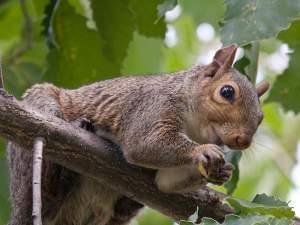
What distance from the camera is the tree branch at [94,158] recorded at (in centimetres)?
318

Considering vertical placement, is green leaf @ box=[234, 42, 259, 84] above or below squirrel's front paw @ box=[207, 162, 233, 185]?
above

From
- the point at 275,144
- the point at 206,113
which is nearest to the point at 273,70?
the point at 275,144

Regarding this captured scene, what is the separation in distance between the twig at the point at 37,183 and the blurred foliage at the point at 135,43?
21.0 inches

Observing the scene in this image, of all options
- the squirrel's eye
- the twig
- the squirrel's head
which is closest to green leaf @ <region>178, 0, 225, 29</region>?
the squirrel's head

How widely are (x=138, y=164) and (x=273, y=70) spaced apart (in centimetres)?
313

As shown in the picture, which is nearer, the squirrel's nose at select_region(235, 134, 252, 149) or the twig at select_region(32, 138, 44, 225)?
the twig at select_region(32, 138, 44, 225)

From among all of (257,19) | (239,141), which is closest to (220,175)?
(239,141)

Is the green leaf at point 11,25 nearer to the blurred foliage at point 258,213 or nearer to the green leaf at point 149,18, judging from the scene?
the green leaf at point 149,18

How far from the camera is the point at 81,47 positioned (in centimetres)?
441

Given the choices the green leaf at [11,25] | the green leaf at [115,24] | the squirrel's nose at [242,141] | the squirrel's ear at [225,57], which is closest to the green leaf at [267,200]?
the squirrel's nose at [242,141]

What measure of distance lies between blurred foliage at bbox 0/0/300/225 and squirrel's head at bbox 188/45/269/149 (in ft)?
0.26

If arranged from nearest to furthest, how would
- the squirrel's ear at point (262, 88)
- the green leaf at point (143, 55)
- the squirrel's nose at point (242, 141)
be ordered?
the squirrel's nose at point (242, 141), the squirrel's ear at point (262, 88), the green leaf at point (143, 55)

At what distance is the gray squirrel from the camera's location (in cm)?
368

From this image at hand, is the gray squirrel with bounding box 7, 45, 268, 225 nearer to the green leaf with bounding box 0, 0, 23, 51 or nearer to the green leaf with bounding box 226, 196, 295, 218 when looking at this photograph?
the green leaf with bounding box 226, 196, 295, 218
